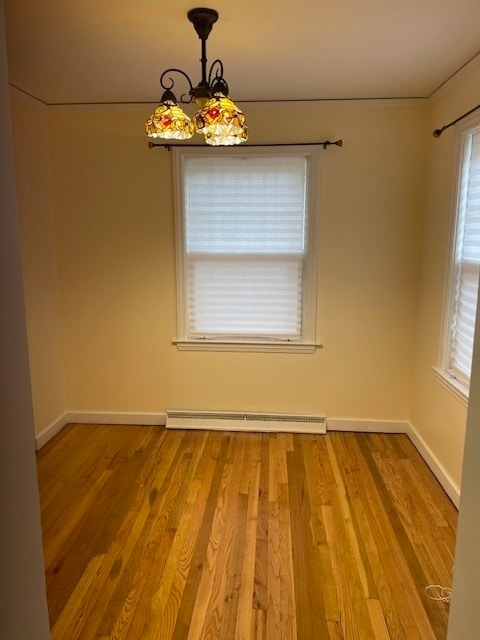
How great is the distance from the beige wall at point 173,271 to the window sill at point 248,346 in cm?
6

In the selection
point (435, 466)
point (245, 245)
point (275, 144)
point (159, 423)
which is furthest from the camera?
point (159, 423)

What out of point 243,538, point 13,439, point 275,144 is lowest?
point 243,538

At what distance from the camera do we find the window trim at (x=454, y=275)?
8.14 feet

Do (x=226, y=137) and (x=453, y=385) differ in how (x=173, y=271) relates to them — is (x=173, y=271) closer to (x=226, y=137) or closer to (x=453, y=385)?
(x=226, y=137)

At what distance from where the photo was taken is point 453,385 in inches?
102

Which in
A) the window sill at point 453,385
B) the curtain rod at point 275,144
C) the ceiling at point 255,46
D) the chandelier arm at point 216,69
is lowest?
the window sill at point 453,385

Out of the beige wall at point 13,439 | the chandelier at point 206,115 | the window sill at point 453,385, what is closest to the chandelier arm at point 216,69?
the chandelier at point 206,115

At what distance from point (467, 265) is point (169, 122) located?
190 cm

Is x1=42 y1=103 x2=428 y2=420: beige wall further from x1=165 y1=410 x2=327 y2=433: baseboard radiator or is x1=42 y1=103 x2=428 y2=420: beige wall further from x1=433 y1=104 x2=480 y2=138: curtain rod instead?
x1=433 y1=104 x2=480 y2=138: curtain rod

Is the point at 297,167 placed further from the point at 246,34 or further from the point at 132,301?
the point at 132,301

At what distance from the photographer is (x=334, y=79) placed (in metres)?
2.67

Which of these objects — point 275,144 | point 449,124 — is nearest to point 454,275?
point 449,124

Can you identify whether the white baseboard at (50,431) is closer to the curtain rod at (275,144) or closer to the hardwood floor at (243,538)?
the hardwood floor at (243,538)

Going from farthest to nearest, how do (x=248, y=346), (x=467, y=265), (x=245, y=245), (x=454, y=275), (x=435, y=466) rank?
(x=248, y=346) → (x=245, y=245) → (x=435, y=466) → (x=454, y=275) → (x=467, y=265)
